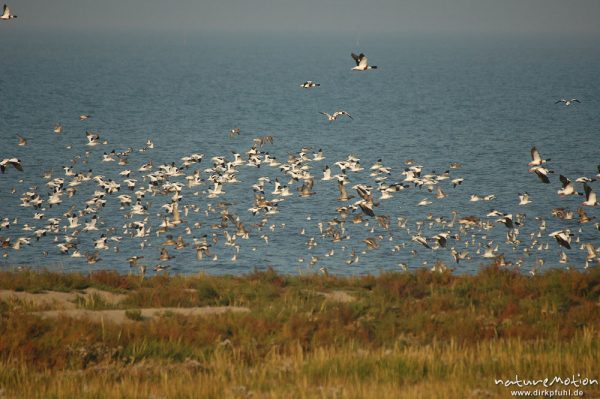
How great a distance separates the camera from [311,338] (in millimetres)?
21391

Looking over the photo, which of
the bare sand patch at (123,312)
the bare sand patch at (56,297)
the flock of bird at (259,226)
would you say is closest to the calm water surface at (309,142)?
the flock of bird at (259,226)

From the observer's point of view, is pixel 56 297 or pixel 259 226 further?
pixel 259 226

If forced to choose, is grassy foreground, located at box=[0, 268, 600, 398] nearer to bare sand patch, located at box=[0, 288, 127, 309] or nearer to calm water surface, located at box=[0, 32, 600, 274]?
bare sand patch, located at box=[0, 288, 127, 309]

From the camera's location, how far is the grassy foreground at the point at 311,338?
1792cm

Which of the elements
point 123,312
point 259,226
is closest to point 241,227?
point 259,226

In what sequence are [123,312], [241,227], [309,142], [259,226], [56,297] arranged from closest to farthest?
1. [123,312]
2. [56,297]
3. [241,227]
4. [259,226]
5. [309,142]

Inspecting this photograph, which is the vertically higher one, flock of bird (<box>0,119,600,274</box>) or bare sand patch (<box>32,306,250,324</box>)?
bare sand patch (<box>32,306,250,324</box>)

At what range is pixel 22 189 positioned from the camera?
5747cm

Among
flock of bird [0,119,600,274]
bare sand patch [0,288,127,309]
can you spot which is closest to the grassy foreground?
bare sand patch [0,288,127,309]

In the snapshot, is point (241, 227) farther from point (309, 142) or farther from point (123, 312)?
point (309, 142)

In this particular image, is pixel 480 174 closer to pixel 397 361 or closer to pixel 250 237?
pixel 250 237

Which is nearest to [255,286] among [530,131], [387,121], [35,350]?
[35,350]

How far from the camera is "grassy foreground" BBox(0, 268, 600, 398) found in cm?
1792

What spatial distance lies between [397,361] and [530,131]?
268 ft
